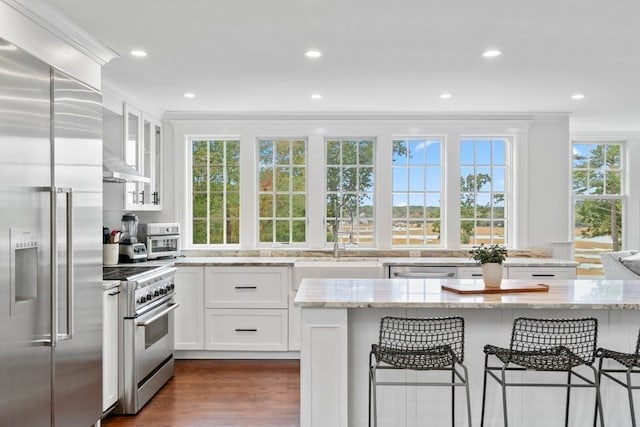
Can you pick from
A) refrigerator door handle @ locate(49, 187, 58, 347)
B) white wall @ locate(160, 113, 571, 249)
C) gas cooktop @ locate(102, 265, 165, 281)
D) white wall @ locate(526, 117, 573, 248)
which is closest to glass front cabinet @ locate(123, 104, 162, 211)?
white wall @ locate(160, 113, 571, 249)

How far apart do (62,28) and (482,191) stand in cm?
437

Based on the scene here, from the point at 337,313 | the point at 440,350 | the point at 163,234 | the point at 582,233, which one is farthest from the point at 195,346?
the point at 582,233

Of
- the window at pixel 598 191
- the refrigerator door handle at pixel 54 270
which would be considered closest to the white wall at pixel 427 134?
the window at pixel 598 191

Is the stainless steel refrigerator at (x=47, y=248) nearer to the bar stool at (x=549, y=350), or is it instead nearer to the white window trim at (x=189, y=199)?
the bar stool at (x=549, y=350)

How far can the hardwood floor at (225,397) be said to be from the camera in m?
3.45

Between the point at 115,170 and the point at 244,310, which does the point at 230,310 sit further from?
the point at 115,170

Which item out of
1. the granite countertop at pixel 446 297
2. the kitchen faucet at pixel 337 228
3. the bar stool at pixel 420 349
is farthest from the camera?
the kitchen faucet at pixel 337 228

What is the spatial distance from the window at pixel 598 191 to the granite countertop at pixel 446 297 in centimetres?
389

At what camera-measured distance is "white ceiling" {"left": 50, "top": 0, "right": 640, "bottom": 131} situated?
2754 millimetres

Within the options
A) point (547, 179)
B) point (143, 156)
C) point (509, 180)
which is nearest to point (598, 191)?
point (547, 179)

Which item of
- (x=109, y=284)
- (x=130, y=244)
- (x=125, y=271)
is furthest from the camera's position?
(x=130, y=244)

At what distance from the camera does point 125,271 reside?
12.5 feet

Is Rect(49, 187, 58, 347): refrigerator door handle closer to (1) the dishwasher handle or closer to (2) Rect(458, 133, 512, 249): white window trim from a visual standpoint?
(1) the dishwasher handle

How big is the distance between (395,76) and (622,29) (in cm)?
157
